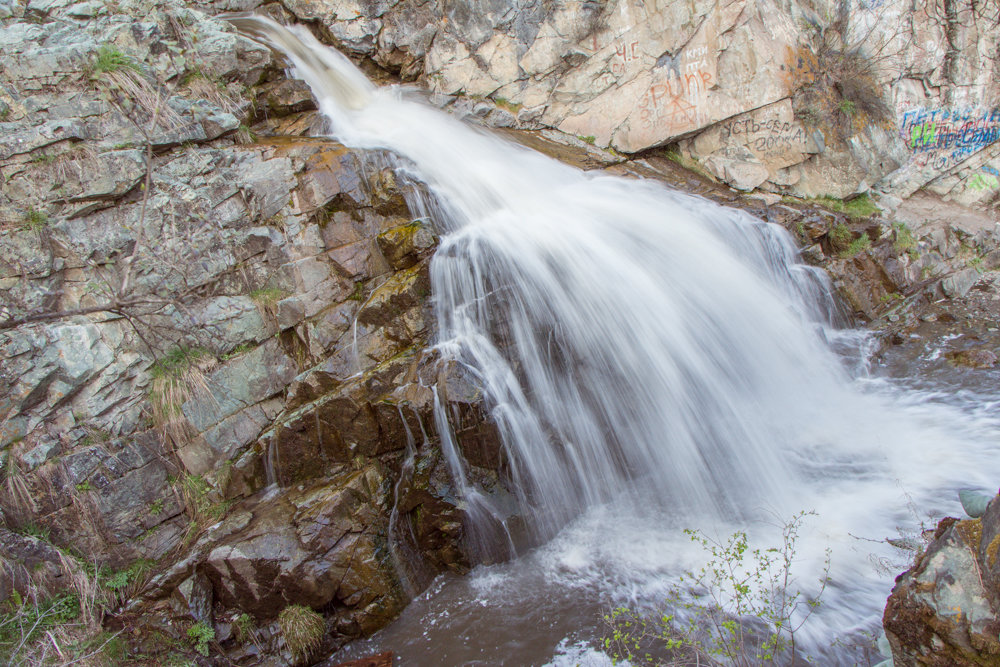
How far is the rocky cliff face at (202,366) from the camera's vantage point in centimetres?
468

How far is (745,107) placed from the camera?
805 centimetres

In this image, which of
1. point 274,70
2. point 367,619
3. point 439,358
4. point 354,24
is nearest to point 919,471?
point 439,358

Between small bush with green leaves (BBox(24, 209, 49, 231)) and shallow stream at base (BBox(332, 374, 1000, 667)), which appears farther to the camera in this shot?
small bush with green leaves (BBox(24, 209, 49, 231))

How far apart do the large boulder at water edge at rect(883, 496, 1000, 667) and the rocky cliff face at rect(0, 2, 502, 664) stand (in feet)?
10.4

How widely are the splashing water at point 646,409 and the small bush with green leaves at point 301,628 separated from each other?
561mm

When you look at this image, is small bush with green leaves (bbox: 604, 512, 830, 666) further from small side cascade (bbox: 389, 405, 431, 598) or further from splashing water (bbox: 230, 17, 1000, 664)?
small side cascade (bbox: 389, 405, 431, 598)

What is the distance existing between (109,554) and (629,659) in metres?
4.68

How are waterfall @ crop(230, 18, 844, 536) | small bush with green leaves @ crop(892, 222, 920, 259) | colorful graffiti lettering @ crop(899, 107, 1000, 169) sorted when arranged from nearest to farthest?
waterfall @ crop(230, 18, 844, 536)
small bush with green leaves @ crop(892, 222, 920, 259)
colorful graffiti lettering @ crop(899, 107, 1000, 169)

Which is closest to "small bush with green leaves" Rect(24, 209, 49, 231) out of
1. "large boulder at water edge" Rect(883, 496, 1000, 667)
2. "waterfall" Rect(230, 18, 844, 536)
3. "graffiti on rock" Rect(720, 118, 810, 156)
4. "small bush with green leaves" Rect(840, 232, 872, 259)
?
"waterfall" Rect(230, 18, 844, 536)

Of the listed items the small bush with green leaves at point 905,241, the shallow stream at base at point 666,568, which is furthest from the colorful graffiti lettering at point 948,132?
Result: the shallow stream at base at point 666,568

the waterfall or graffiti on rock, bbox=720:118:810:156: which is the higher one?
graffiti on rock, bbox=720:118:810:156

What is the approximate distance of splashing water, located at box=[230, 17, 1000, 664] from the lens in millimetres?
4402

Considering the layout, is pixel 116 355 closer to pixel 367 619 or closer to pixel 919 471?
pixel 367 619

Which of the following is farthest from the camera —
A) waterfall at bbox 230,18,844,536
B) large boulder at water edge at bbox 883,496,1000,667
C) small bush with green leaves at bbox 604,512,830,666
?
waterfall at bbox 230,18,844,536
